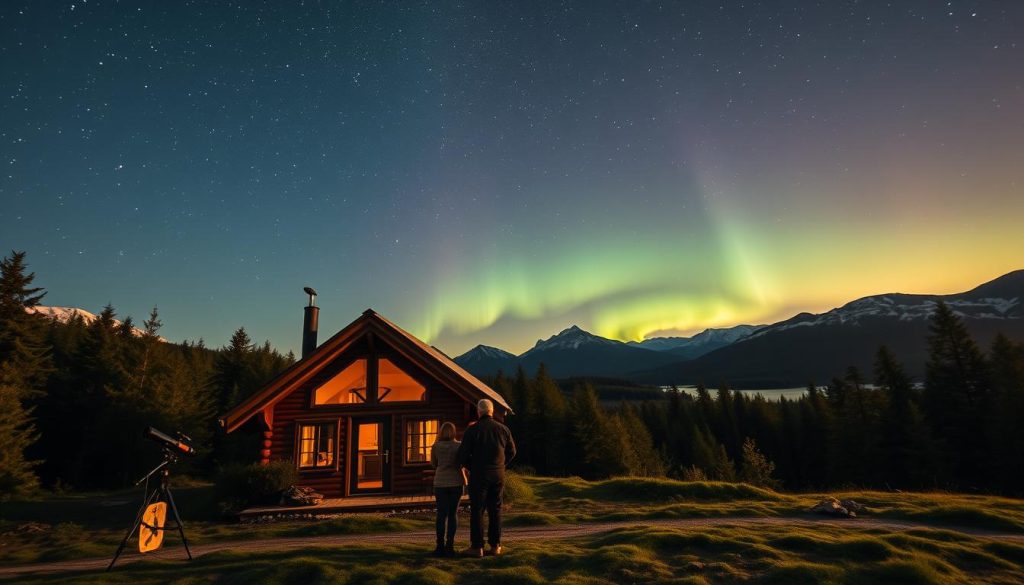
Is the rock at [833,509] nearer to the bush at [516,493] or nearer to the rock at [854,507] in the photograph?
the rock at [854,507]

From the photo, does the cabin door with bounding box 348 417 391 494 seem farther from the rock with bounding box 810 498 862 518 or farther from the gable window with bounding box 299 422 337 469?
the rock with bounding box 810 498 862 518

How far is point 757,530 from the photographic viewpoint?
966 cm

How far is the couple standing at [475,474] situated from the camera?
7.46 metres

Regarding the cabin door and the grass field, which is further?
the cabin door

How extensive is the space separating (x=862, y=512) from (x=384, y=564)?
516 inches

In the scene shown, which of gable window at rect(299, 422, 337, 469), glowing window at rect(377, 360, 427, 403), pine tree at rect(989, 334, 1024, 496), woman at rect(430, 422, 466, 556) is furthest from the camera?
pine tree at rect(989, 334, 1024, 496)

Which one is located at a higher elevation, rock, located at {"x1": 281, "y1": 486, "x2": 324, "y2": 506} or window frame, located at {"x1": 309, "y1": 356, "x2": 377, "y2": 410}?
window frame, located at {"x1": 309, "y1": 356, "x2": 377, "y2": 410}

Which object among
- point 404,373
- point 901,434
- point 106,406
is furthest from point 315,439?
point 901,434

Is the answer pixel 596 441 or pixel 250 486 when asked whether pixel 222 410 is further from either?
pixel 596 441

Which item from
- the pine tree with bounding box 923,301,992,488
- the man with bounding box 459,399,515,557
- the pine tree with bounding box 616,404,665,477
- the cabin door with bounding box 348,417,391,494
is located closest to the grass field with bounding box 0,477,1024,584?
the man with bounding box 459,399,515,557

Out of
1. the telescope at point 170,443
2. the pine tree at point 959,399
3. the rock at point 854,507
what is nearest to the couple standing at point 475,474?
the telescope at point 170,443

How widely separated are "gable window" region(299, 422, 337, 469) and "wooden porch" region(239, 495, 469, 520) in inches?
64.0

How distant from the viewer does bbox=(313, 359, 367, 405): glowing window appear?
54.0 ft

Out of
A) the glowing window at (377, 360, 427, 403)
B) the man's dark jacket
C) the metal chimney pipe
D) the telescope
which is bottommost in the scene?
the man's dark jacket
